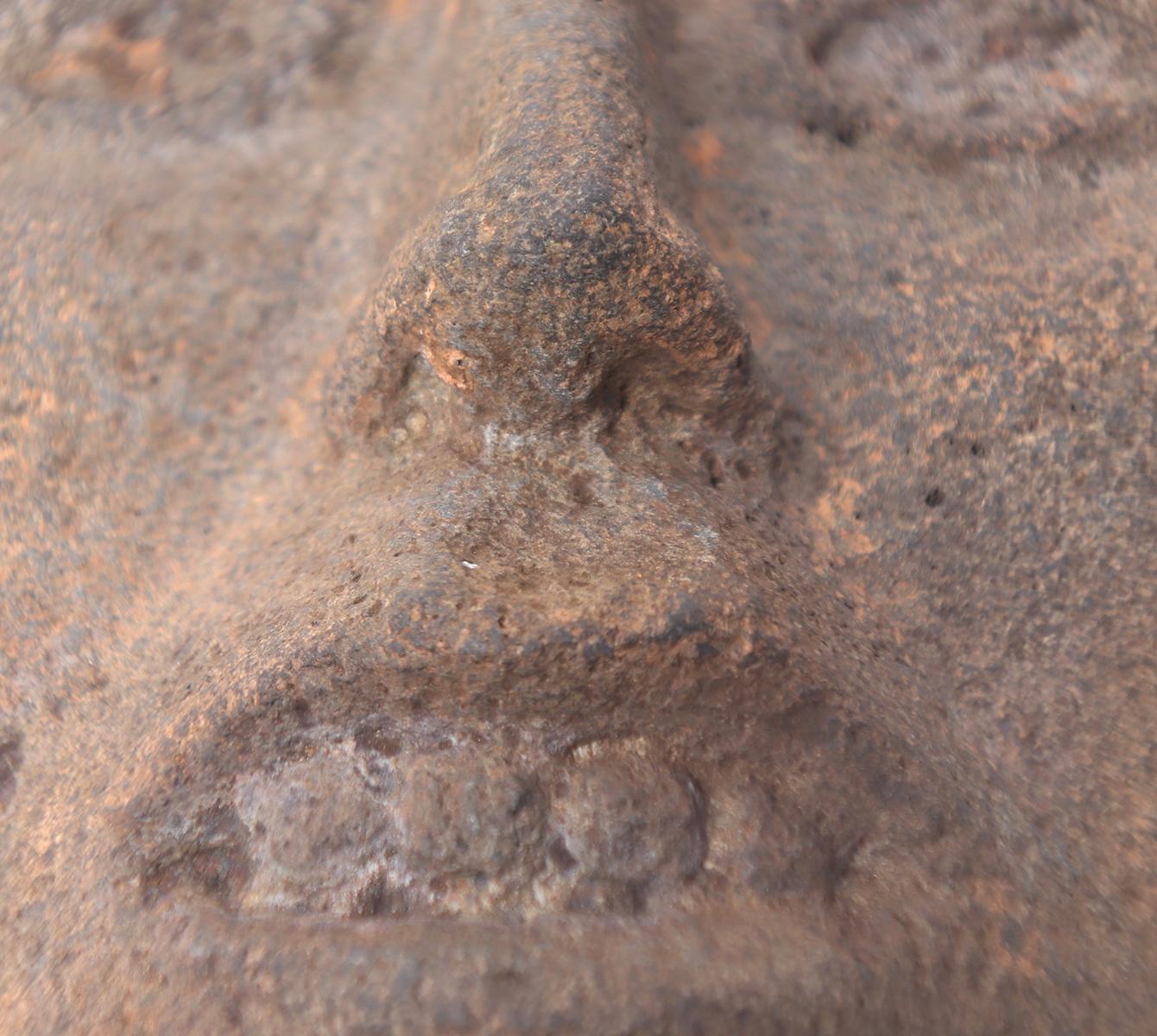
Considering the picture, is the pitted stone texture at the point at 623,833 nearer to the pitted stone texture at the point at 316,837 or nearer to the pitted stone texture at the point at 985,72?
the pitted stone texture at the point at 316,837

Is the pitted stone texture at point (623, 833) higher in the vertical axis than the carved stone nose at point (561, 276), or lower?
lower

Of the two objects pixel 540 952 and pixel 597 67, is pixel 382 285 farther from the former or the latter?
pixel 540 952

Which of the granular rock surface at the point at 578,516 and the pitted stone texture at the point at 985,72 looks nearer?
the granular rock surface at the point at 578,516

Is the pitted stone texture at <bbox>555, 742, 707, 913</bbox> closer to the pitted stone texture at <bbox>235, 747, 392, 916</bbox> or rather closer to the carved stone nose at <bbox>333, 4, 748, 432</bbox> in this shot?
the pitted stone texture at <bbox>235, 747, 392, 916</bbox>

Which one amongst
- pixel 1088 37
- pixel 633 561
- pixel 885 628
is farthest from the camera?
pixel 1088 37

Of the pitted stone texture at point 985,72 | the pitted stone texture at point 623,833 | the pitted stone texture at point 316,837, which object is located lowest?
the pitted stone texture at point 623,833

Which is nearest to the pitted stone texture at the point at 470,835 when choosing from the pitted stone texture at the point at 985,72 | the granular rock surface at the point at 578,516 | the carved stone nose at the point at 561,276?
the granular rock surface at the point at 578,516

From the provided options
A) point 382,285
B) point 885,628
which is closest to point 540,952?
point 885,628

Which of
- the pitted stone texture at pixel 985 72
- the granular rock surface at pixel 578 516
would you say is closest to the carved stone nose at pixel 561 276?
the granular rock surface at pixel 578 516
